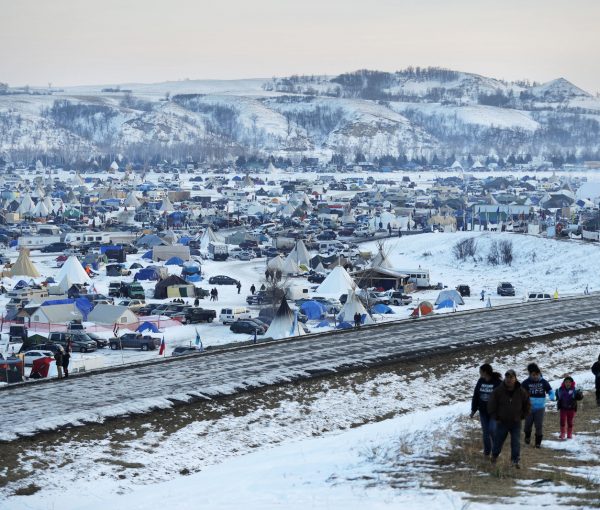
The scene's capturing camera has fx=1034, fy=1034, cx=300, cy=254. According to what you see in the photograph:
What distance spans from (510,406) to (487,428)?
1.66 feet

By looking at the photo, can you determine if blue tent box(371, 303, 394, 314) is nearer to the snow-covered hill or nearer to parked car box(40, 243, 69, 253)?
parked car box(40, 243, 69, 253)

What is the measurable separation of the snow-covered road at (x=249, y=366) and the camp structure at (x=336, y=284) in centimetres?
1080

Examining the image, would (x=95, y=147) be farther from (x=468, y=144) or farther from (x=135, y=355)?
(x=135, y=355)

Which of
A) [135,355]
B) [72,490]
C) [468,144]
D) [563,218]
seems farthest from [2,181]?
[468,144]

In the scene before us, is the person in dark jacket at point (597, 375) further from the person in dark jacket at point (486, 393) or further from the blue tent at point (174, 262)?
the blue tent at point (174, 262)

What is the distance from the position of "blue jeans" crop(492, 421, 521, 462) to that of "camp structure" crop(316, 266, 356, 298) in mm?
24113

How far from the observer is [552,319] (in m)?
20.6

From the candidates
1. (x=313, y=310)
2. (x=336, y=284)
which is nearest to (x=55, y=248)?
(x=336, y=284)

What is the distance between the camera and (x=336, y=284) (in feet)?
108

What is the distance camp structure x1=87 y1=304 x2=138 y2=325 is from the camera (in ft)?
85.0

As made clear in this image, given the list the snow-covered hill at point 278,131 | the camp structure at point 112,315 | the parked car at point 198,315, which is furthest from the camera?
the snow-covered hill at point 278,131

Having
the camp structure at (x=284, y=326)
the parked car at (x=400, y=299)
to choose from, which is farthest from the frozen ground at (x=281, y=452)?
the parked car at (x=400, y=299)

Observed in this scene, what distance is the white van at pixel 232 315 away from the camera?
2652 cm

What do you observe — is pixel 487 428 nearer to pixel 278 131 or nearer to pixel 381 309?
pixel 381 309
